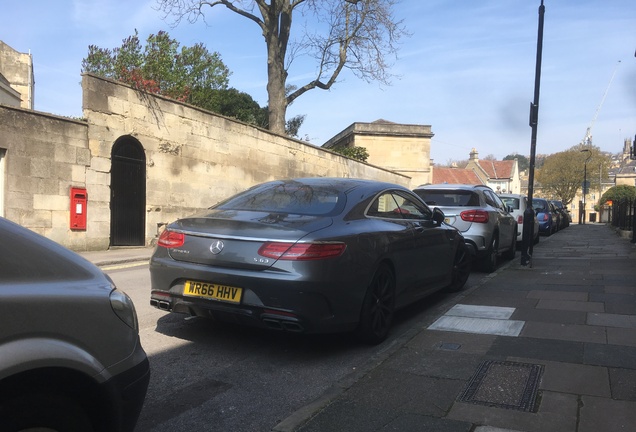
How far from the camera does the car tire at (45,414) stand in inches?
69.9

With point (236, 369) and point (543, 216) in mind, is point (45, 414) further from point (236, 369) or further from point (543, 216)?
point (543, 216)

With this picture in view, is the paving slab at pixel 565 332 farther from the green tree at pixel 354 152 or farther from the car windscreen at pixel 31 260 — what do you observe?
the green tree at pixel 354 152

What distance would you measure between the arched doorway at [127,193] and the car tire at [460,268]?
8.55 meters

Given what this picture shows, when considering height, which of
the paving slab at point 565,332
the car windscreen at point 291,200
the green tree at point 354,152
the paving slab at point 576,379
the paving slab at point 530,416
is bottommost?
the paving slab at point 530,416

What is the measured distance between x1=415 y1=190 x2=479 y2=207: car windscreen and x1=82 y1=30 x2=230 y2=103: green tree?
796 inches

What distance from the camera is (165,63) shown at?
29938 mm

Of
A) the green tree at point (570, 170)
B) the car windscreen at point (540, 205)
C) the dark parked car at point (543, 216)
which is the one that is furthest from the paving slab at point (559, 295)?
the green tree at point (570, 170)

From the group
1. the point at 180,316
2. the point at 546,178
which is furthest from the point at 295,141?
the point at 546,178

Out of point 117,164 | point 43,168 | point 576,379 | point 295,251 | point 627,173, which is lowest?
point 576,379

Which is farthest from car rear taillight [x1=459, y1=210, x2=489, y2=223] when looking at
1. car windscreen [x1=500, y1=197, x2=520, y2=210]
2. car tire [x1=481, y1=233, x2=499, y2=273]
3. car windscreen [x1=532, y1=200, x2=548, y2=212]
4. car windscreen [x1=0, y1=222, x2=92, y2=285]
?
car windscreen [x1=532, y1=200, x2=548, y2=212]

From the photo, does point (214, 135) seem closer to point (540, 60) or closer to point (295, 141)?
point (295, 141)

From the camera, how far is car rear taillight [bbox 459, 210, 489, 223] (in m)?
9.03

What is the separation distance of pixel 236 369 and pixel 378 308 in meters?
1.44

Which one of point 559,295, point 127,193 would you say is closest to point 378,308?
point 559,295
